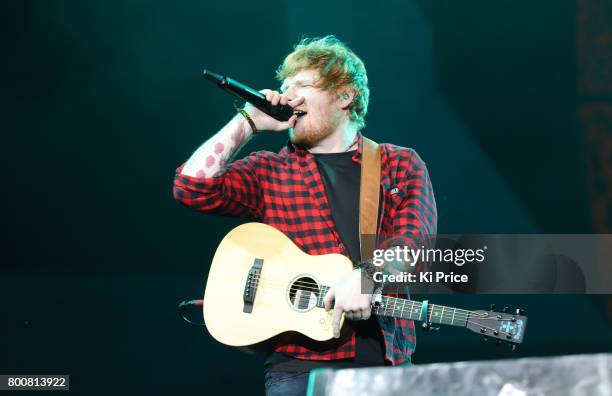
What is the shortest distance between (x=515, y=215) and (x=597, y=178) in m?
0.59

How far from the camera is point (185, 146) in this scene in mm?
3826

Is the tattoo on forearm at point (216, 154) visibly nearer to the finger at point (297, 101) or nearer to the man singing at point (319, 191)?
the man singing at point (319, 191)

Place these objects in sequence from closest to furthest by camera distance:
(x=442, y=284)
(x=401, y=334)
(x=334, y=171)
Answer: (x=401, y=334)
(x=334, y=171)
(x=442, y=284)

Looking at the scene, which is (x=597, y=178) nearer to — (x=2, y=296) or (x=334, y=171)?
(x=334, y=171)

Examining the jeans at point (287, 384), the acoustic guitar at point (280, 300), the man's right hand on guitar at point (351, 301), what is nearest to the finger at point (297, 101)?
the acoustic guitar at point (280, 300)

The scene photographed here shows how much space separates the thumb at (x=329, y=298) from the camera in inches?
86.6

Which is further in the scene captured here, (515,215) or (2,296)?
(515,215)

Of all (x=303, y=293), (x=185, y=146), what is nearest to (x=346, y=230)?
(x=303, y=293)

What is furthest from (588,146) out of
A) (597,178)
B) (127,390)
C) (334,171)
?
(127,390)

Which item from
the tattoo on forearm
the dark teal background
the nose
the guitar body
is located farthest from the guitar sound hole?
the dark teal background

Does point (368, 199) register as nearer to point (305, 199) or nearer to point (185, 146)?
point (305, 199)

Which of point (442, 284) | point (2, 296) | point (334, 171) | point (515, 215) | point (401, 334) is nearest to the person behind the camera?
point (401, 334)

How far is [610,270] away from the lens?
402 centimetres

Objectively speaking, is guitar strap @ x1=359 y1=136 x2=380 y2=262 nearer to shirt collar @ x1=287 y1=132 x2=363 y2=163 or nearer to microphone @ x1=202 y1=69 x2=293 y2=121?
shirt collar @ x1=287 y1=132 x2=363 y2=163
